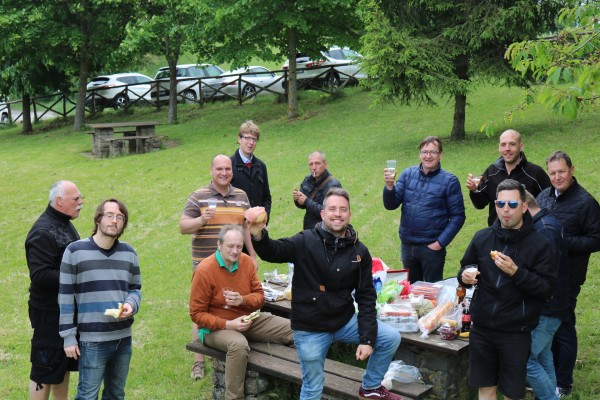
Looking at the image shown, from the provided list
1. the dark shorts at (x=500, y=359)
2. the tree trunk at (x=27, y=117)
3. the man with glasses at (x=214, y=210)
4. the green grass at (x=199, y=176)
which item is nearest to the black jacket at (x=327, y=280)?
the dark shorts at (x=500, y=359)

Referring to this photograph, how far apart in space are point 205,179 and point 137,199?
1544mm

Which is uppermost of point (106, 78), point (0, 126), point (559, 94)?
point (559, 94)

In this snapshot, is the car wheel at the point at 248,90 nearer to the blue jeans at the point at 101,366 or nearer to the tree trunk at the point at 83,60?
the tree trunk at the point at 83,60

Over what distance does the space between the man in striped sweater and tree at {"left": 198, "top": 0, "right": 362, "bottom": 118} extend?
14781mm

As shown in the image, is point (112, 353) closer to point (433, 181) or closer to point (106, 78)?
point (433, 181)

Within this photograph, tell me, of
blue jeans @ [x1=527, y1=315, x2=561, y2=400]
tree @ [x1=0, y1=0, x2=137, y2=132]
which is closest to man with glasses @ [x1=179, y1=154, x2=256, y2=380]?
blue jeans @ [x1=527, y1=315, x2=561, y2=400]

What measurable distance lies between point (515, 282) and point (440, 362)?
1.26 m

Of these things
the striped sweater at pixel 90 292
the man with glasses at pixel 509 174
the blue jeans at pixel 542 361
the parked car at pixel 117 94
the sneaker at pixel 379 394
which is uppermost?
the man with glasses at pixel 509 174

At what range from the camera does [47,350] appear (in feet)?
16.5

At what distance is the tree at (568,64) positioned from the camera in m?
4.77

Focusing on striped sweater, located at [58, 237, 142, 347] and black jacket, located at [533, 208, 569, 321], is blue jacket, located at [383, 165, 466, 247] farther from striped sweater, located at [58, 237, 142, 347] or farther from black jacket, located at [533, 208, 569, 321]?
→ striped sweater, located at [58, 237, 142, 347]

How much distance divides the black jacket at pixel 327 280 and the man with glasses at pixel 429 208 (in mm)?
1912

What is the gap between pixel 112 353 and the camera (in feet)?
16.2

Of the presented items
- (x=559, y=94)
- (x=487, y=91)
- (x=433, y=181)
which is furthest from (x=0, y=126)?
(x=559, y=94)
